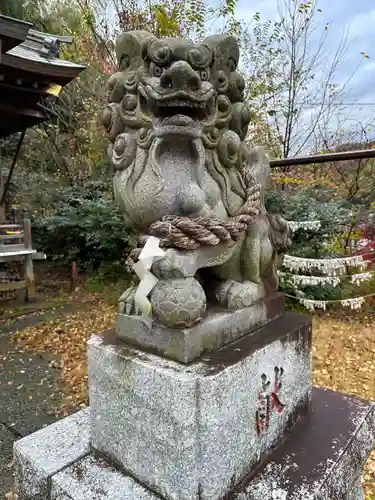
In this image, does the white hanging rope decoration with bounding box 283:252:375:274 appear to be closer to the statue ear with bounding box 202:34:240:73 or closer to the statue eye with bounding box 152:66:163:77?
the statue ear with bounding box 202:34:240:73

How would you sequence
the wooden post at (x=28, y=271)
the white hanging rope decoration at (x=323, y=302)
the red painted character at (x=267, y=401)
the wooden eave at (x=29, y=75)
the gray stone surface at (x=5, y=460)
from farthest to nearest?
the wooden post at (x=28, y=271) → the wooden eave at (x=29, y=75) → the white hanging rope decoration at (x=323, y=302) → the gray stone surface at (x=5, y=460) → the red painted character at (x=267, y=401)

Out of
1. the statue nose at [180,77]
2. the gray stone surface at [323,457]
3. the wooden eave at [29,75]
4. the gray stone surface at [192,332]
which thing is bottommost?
the gray stone surface at [323,457]

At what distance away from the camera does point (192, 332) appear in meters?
1.20

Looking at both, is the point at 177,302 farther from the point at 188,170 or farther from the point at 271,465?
the point at 271,465

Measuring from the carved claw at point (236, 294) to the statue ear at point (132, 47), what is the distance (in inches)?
35.4

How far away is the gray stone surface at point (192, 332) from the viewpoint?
3.93ft

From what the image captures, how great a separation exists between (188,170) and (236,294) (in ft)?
1.65

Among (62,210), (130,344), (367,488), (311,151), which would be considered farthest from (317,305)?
(62,210)

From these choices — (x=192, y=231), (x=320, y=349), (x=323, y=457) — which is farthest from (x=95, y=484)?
(x=320, y=349)

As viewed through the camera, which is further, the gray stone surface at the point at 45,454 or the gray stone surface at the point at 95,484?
the gray stone surface at the point at 45,454

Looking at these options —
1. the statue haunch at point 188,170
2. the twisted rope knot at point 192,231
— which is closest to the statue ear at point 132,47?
the statue haunch at point 188,170

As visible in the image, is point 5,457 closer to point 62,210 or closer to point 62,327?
point 62,327

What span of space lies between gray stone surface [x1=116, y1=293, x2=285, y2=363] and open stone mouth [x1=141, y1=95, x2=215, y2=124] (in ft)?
2.35

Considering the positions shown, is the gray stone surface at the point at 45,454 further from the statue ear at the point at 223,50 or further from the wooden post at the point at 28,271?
the wooden post at the point at 28,271
